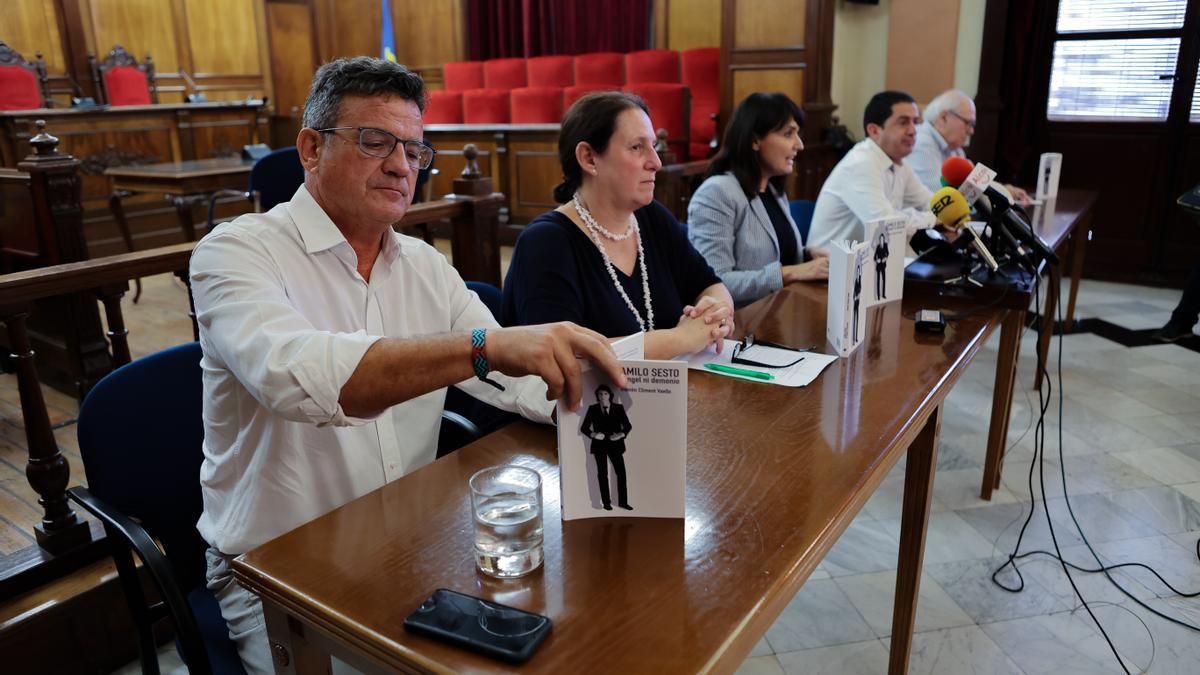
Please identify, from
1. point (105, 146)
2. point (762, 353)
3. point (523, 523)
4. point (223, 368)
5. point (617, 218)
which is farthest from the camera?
point (105, 146)

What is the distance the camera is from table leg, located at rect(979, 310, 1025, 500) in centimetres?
235

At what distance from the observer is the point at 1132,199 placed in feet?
17.7

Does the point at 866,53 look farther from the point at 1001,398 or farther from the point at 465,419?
the point at 465,419

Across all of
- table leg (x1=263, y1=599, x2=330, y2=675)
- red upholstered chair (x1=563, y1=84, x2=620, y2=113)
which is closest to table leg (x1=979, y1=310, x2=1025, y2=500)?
table leg (x1=263, y1=599, x2=330, y2=675)

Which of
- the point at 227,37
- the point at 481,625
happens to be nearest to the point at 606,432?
the point at 481,625

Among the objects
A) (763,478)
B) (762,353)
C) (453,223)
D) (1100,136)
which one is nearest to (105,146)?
(453,223)

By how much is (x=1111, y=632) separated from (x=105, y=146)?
6866mm

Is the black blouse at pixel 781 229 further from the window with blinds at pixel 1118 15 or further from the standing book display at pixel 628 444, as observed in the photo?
the window with blinds at pixel 1118 15

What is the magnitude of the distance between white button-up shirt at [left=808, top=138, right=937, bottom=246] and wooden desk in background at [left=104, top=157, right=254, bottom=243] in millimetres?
3114

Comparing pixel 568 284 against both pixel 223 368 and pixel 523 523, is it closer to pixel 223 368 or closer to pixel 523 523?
pixel 223 368

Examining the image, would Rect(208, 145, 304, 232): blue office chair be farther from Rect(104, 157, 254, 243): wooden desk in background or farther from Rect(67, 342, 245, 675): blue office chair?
Rect(67, 342, 245, 675): blue office chair

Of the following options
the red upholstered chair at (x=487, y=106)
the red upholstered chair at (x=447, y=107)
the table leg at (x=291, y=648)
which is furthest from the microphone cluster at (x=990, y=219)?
the red upholstered chair at (x=447, y=107)

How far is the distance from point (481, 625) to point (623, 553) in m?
0.21

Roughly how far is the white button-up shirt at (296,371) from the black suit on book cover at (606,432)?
292 mm
